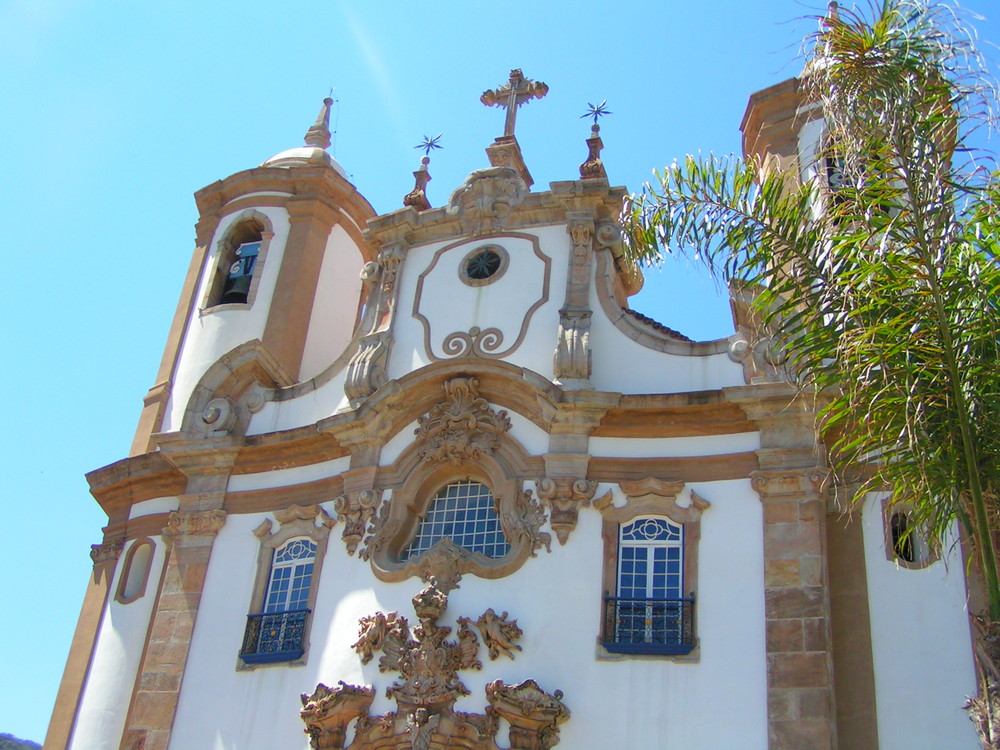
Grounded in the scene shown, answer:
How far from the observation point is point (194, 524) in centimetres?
1711

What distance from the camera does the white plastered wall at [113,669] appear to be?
1662 centimetres

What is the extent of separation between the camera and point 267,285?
2023 cm

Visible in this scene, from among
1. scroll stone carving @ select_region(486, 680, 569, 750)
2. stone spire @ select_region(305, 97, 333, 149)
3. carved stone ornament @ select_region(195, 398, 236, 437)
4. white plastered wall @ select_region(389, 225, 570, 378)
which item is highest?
stone spire @ select_region(305, 97, 333, 149)

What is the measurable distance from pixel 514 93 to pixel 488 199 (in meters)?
2.91

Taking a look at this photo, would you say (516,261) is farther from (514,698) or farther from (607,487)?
(514,698)

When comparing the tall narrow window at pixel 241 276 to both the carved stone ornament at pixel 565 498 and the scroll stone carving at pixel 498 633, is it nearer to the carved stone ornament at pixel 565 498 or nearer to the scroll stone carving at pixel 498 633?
the carved stone ornament at pixel 565 498

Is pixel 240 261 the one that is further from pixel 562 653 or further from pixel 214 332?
pixel 562 653

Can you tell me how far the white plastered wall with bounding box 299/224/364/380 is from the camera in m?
19.9

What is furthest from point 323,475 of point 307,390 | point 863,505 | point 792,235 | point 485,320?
point 792,235

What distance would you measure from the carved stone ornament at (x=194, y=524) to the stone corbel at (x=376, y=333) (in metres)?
2.41

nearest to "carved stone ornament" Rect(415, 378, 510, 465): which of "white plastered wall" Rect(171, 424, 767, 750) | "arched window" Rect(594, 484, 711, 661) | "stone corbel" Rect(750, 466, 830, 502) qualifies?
"white plastered wall" Rect(171, 424, 767, 750)

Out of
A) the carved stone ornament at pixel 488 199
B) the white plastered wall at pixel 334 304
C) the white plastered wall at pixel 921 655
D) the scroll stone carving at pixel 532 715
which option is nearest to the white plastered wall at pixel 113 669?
the white plastered wall at pixel 334 304

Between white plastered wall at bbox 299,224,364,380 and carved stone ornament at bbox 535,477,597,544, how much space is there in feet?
19.4

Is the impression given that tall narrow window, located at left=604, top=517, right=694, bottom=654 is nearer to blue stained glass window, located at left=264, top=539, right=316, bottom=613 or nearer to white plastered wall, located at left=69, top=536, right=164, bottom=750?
blue stained glass window, located at left=264, top=539, right=316, bottom=613
